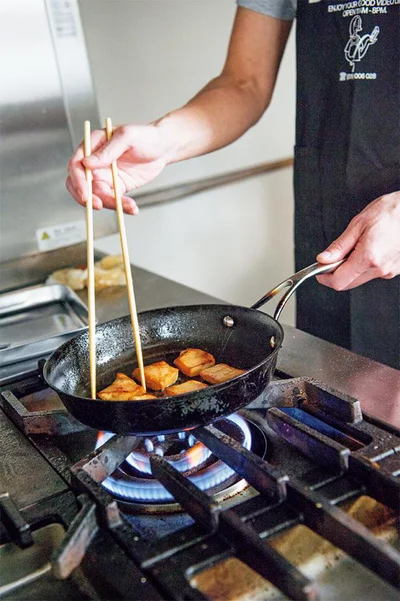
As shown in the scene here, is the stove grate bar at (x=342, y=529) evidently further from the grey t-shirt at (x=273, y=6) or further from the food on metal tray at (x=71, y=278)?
the grey t-shirt at (x=273, y=6)

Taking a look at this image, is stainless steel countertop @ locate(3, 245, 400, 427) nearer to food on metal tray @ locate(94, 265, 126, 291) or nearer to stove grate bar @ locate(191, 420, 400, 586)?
food on metal tray @ locate(94, 265, 126, 291)

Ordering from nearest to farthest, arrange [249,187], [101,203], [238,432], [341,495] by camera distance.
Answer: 1. [341,495]
2. [238,432]
3. [101,203]
4. [249,187]

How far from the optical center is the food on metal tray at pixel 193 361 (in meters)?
1.06

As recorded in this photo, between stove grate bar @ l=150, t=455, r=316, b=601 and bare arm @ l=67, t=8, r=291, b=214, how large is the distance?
2.00ft

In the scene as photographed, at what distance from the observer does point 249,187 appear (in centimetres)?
243

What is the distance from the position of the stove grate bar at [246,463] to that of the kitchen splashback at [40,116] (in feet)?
3.07

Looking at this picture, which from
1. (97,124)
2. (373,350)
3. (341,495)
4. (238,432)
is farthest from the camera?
(97,124)

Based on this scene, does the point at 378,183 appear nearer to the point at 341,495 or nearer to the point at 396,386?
the point at 396,386

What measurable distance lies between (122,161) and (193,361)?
1.73 feet

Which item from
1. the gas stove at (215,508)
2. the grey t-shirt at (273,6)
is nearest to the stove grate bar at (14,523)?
the gas stove at (215,508)

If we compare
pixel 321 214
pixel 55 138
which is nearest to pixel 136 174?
pixel 55 138

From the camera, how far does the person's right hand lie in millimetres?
1116

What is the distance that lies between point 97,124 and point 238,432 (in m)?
1.01

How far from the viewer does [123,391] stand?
0.99 metres
